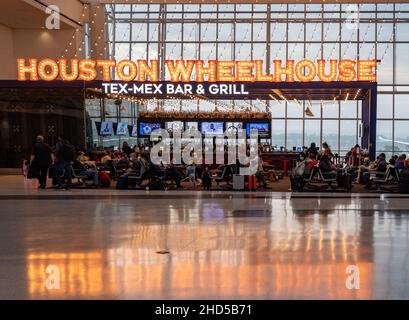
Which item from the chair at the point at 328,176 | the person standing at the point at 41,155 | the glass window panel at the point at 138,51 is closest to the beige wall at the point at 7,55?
the glass window panel at the point at 138,51

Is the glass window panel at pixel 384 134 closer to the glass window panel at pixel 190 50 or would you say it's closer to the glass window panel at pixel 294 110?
the glass window panel at pixel 294 110

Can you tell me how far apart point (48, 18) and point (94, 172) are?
A: 51.5ft

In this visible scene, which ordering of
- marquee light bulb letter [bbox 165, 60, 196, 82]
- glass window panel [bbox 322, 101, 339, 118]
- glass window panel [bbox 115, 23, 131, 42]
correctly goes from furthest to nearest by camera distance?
glass window panel [bbox 115, 23, 131, 42] < glass window panel [bbox 322, 101, 339, 118] < marquee light bulb letter [bbox 165, 60, 196, 82]

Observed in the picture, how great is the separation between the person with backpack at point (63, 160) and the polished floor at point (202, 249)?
353cm

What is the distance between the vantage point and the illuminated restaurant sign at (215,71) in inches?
1083

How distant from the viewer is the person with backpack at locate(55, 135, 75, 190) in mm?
19734

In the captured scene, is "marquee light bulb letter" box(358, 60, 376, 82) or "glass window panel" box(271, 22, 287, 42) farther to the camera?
"glass window panel" box(271, 22, 287, 42)

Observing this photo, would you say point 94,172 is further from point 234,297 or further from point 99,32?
point 99,32

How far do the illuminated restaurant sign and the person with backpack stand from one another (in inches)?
352

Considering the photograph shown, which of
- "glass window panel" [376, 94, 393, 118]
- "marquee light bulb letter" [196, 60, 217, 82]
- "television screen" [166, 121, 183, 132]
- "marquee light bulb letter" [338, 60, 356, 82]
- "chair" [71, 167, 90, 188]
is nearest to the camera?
"chair" [71, 167, 90, 188]

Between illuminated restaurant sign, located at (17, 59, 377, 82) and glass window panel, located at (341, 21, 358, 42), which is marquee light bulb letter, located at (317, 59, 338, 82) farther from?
glass window panel, located at (341, 21, 358, 42)

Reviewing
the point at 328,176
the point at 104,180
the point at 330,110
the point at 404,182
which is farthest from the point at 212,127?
the point at 404,182

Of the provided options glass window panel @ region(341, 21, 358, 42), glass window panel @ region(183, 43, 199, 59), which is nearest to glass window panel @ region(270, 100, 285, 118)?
glass window panel @ region(341, 21, 358, 42)

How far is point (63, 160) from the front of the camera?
1988 cm
